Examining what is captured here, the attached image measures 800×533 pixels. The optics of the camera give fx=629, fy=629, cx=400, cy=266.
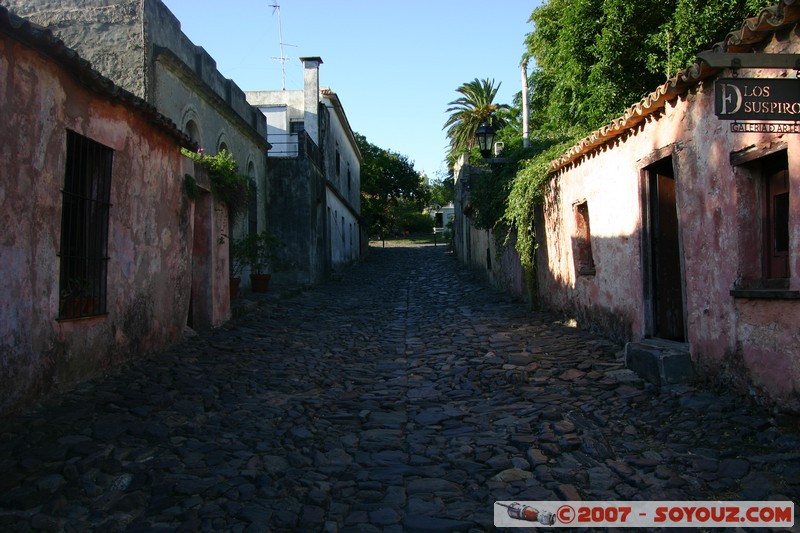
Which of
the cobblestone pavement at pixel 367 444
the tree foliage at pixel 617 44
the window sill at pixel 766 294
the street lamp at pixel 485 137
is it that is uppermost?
the tree foliage at pixel 617 44

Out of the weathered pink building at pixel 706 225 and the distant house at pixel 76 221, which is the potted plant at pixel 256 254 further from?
the weathered pink building at pixel 706 225

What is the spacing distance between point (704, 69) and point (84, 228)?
6392mm

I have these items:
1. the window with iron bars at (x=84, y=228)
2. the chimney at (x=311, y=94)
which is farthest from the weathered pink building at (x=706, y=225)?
the chimney at (x=311, y=94)

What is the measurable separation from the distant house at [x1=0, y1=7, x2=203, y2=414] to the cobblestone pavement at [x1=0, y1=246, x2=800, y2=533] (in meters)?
0.42

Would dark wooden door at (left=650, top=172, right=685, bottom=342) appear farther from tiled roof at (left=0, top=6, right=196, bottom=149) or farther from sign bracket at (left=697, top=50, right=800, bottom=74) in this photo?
tiled roof at (left=0, top=6, right=196, bottom=149)

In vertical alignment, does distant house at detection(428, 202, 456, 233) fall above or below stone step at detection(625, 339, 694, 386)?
above

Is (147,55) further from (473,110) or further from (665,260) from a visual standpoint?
(473,110)

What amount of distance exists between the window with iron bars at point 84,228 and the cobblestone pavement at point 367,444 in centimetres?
89

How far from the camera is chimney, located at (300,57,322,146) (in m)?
22.7

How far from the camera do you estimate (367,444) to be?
5.08m

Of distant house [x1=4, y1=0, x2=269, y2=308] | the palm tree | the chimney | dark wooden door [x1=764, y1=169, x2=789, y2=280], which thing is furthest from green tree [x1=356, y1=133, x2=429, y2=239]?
dark wooden door [x1=764, y1=169, x2=789, y2=280]

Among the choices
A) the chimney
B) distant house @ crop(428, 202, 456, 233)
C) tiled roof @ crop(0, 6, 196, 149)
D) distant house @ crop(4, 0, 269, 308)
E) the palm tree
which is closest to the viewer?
tiled roof @ crop(0, 6, 196, 149)

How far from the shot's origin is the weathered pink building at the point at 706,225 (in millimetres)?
4906

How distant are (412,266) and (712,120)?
22.2m
